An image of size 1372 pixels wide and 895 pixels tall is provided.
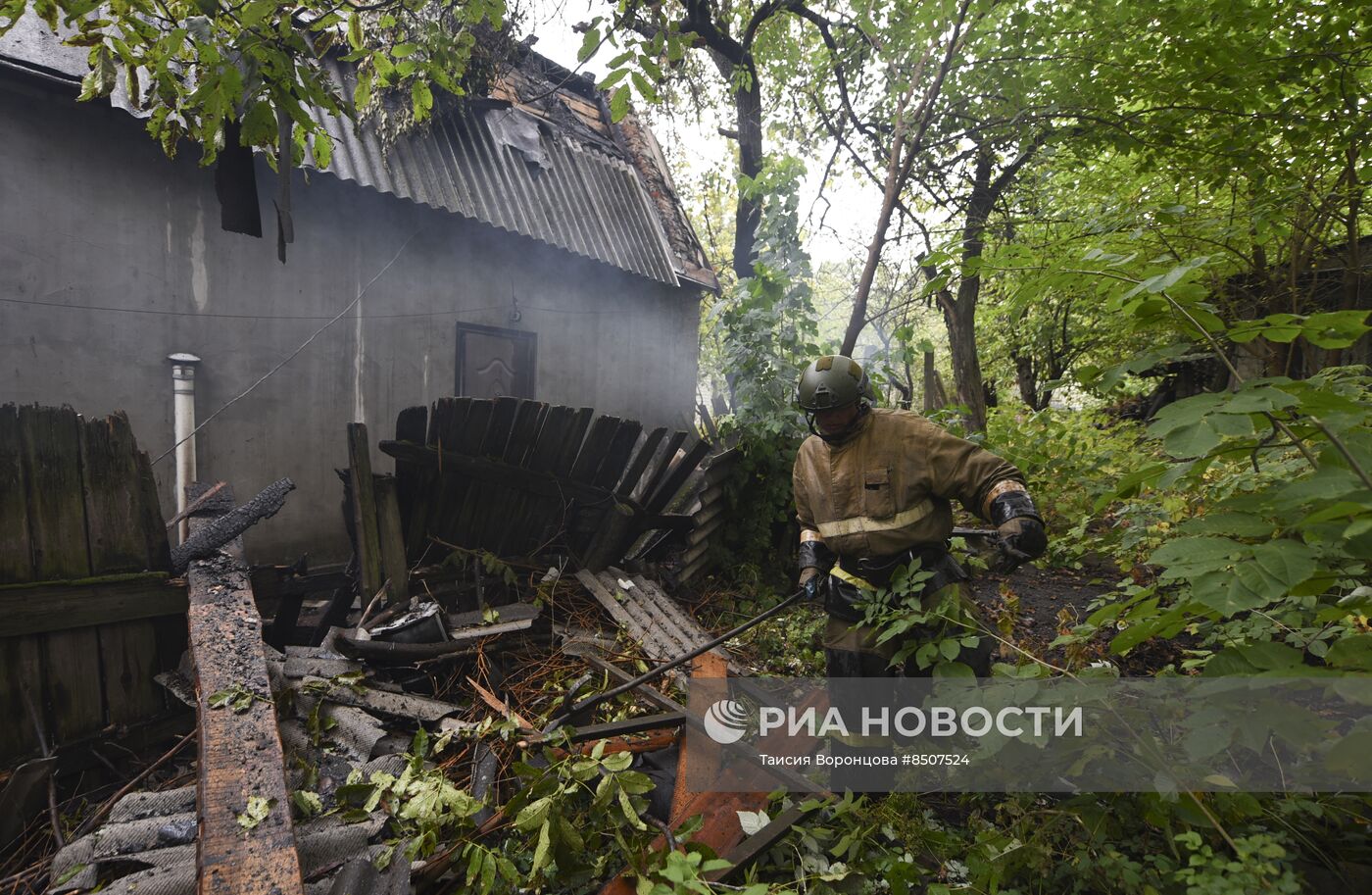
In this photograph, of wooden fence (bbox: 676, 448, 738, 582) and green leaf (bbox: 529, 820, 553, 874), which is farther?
wooden fence (bbox: 676, 448, 738, 582)

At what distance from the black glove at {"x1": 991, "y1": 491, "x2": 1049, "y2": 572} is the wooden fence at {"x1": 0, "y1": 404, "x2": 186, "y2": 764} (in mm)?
4139

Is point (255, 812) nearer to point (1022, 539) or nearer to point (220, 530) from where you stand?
point (220, 530)

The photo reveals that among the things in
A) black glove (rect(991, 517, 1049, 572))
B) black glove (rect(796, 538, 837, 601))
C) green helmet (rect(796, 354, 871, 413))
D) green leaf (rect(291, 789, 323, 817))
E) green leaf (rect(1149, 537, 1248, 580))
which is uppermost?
green helmet (rect(796, 354, 871, 413))

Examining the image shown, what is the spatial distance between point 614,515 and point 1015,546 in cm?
298

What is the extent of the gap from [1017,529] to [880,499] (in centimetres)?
60

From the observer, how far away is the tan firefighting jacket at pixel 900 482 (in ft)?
9.17

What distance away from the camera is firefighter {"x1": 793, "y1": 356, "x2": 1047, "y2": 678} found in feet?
9.07

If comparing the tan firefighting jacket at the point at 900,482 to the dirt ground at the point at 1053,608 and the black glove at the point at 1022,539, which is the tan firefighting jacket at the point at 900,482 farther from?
the dirt ground at the point at 1053,608

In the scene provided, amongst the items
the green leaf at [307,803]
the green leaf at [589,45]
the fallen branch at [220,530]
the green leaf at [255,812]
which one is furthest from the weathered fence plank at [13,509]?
the green leaf at [589,45]

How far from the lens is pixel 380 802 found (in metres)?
2.49

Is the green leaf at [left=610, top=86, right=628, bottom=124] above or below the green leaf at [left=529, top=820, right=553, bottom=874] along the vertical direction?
above

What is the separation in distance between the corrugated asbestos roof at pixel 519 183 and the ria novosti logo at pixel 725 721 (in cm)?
575

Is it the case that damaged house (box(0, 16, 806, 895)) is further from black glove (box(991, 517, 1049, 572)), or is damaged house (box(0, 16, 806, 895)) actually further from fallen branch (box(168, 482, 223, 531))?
black glove (box(991, 517, 1049, 572))

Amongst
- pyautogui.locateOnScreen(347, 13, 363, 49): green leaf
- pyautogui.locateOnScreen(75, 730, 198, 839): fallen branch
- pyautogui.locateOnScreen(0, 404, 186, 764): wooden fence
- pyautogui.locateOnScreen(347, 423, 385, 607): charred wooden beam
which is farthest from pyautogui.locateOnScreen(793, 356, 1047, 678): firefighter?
pyautogui.locateOnScreen(0, 404, 186, 764): wooden fence
